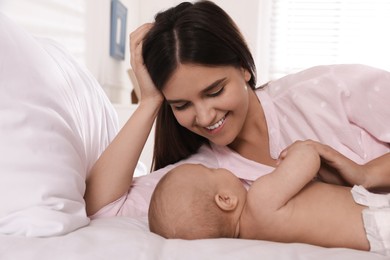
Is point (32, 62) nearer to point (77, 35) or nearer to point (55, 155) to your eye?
point (55, 155)

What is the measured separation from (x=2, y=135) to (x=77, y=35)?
151 centimetres

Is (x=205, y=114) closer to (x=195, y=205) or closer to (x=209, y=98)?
(x=209, y=98)

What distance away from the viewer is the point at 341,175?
1312 mm

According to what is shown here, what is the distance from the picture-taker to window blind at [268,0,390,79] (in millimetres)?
3836

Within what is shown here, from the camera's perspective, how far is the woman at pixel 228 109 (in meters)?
1.33

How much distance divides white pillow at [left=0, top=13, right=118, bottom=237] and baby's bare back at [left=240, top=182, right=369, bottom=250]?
0.38 metres

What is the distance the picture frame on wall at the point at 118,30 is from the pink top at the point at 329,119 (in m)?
1.74

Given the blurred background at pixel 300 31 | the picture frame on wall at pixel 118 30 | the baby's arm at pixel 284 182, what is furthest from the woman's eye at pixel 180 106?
the blurred background at pixel 300 31

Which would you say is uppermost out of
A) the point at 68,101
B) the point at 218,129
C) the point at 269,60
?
the point at 68,101

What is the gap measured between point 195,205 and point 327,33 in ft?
10.3

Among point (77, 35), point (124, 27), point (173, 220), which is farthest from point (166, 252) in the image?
point (124, 27)

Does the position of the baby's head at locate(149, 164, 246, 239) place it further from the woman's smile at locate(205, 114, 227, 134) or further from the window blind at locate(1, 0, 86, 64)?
the window blind at locate(1, 0, 86, 64)

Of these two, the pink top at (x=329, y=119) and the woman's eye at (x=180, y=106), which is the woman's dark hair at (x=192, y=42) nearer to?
the woman's eye at (x=180, y=106)

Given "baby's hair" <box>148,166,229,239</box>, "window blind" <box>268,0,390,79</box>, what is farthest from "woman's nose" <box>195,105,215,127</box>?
"window blind" <box>268,0,390,79</box>
